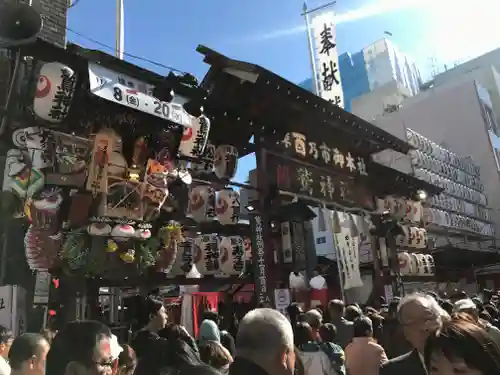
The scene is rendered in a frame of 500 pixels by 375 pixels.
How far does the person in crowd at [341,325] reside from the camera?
646 cm

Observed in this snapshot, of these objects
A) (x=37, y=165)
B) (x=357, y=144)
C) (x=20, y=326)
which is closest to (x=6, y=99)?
(x=37, y=165)

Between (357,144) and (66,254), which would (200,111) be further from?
(357,144)

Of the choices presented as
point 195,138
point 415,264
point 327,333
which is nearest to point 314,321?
point 327,333

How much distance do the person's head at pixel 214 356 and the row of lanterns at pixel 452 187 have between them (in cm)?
2037

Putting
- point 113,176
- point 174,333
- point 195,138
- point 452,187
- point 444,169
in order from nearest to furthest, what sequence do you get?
point 174,333 → point 113,176 → point 195,138 → point 452,187 → point 444,169

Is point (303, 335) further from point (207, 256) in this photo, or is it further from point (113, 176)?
point (113, 176)

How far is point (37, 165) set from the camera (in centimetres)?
635

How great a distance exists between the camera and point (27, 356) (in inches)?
119

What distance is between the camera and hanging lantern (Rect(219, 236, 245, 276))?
908 centimetres

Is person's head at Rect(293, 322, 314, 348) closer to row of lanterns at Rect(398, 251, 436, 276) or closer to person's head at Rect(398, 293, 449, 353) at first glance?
person's head at Rect(398, 293, 449, 353)

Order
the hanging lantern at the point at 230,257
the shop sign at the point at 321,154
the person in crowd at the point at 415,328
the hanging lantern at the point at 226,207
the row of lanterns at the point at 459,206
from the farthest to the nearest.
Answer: the row of lanterns at the point at 459,206 < the shop sign at the point at 321,154 < the hanging lantern at the point at 226,207 < the hanging lantern at the point at 230,257 < the person in crowd at the point at 415,328

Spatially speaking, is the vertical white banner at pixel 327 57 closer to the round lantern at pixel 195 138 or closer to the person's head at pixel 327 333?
the round lantern at pixel 195 138

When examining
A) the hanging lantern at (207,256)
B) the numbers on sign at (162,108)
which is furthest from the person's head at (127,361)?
the hanging lantern at (207,256)

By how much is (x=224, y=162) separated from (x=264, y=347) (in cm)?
732
